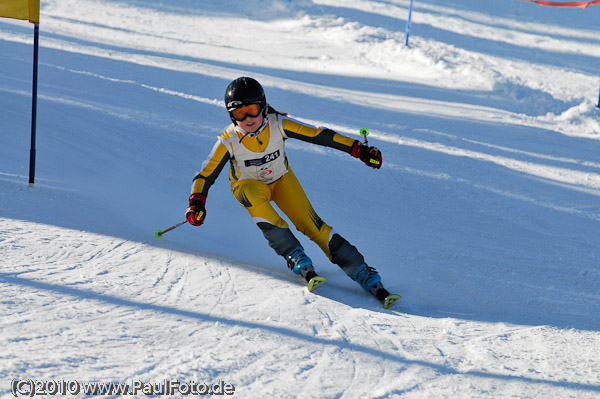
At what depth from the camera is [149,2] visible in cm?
1900

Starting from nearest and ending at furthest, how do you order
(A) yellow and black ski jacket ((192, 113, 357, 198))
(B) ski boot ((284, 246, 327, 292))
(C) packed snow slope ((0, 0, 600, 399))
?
(C) packed snow slope ((0, 0, 600, 399)), (B) ski boot ((284, 246, 327, 292)), (A) yellow and black ski jacket ((192, 113, 357, 198))

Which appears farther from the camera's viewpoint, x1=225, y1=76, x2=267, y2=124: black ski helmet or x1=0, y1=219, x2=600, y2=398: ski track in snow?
x1=225, y1=76, x2=267, y2=124: black ski helmet

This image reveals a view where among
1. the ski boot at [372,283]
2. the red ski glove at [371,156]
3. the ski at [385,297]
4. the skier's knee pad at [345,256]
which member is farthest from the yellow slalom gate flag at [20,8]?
the ski at [385,297]

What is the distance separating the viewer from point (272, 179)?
4340mm

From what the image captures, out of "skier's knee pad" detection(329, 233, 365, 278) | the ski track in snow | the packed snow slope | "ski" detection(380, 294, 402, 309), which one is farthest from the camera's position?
"skier's knee pad" detection(329, 233, 365, 278)

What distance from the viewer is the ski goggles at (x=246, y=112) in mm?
4055

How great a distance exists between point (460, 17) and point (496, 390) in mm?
20839

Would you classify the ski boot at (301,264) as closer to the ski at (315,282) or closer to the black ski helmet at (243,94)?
the ski at (315,282)

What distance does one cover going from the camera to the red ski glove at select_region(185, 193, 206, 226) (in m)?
3.95

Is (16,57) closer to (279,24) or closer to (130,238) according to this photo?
(130,238)

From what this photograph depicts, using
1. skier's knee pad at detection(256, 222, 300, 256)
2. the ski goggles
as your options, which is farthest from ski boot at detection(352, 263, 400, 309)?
the ski goggles

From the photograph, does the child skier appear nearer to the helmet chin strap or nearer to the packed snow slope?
the helmet chin strap

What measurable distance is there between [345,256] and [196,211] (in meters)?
1.04

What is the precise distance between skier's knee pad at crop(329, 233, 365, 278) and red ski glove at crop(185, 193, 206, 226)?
2.94ft
